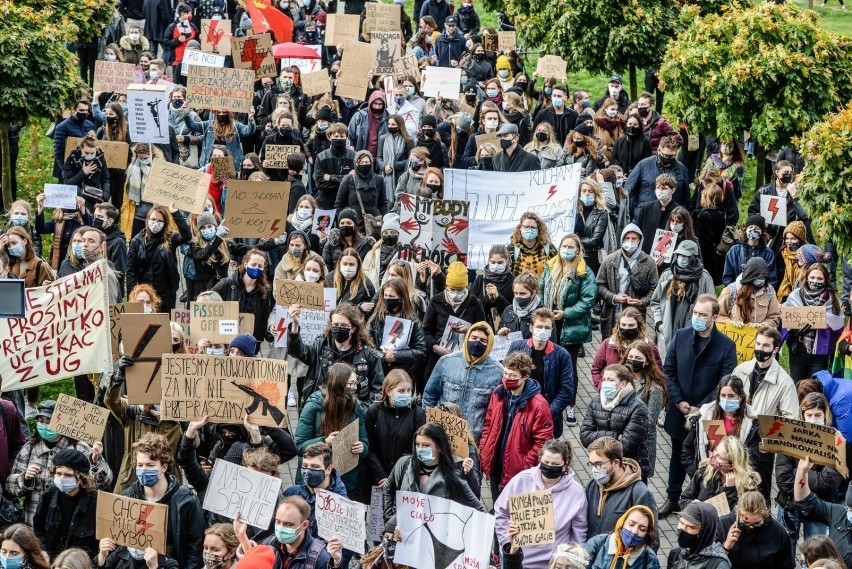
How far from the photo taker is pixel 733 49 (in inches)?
723

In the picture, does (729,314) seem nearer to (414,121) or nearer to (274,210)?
(274,210)

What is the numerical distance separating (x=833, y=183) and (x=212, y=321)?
6.19m

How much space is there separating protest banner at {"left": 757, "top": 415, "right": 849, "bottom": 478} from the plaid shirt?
4745 millimetres

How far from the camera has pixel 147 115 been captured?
17.6m

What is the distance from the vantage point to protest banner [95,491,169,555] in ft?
30.9

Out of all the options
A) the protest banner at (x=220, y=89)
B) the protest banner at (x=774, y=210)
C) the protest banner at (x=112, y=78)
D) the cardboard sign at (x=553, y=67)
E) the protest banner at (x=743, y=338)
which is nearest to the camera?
the protest banner at (x=743, y=338)

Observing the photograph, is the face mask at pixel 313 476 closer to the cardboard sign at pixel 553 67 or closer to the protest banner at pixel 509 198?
the protest banner at pixel 509 198

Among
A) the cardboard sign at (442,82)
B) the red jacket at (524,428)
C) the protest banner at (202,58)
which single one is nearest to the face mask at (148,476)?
the red jacket at (524,428)

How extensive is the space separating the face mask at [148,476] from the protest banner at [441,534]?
159cm

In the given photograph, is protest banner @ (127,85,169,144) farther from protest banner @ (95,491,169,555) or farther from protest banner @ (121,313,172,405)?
protest banner @ (95,491,169,555)

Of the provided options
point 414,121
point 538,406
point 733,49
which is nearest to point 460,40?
point 414,121

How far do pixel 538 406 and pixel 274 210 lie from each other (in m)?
5.09

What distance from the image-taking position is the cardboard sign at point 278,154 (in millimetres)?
17188

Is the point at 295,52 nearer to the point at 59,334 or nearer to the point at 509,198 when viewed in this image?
the point at 509,198
